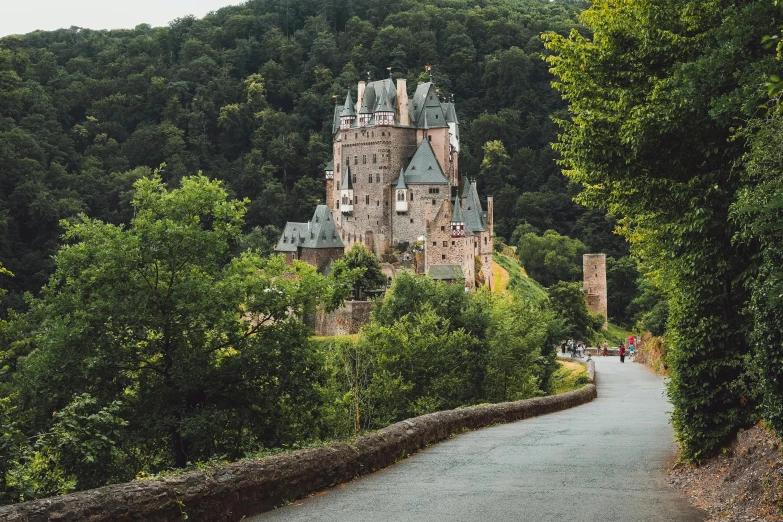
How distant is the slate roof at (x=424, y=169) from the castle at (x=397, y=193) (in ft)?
0.28

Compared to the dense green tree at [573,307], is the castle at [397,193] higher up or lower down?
higher up

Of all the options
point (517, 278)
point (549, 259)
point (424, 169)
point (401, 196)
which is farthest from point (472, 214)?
point (549, 259)

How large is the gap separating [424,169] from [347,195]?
8.05m

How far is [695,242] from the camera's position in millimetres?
14148

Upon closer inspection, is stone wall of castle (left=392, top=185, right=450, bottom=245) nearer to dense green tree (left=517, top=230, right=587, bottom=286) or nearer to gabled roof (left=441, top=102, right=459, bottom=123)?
gabled roof (left=441, top=102, right=459, bottom=123)

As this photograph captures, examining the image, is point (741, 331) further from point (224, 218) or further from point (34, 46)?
point (34, 46)

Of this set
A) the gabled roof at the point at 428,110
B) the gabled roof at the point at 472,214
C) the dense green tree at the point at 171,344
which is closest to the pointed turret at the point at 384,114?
the gabled roof at the point at 428,110

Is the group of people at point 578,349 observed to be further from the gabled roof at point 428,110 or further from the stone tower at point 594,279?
the gabled roof at point 428,110

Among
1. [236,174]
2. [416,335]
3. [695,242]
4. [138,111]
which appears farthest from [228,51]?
[695,242]

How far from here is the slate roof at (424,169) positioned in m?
82.7

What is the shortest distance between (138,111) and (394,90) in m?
57.3

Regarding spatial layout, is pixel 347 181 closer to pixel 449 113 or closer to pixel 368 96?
pixel 368 96

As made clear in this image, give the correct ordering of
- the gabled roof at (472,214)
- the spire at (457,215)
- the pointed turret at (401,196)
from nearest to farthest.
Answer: the spire at (457,215)
the gabled roof at (472,214)
the pointed turret at (401,196)

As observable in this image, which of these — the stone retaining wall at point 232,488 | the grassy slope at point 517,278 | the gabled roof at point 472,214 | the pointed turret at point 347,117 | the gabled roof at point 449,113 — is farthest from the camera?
the pointed turret at point 347,117
